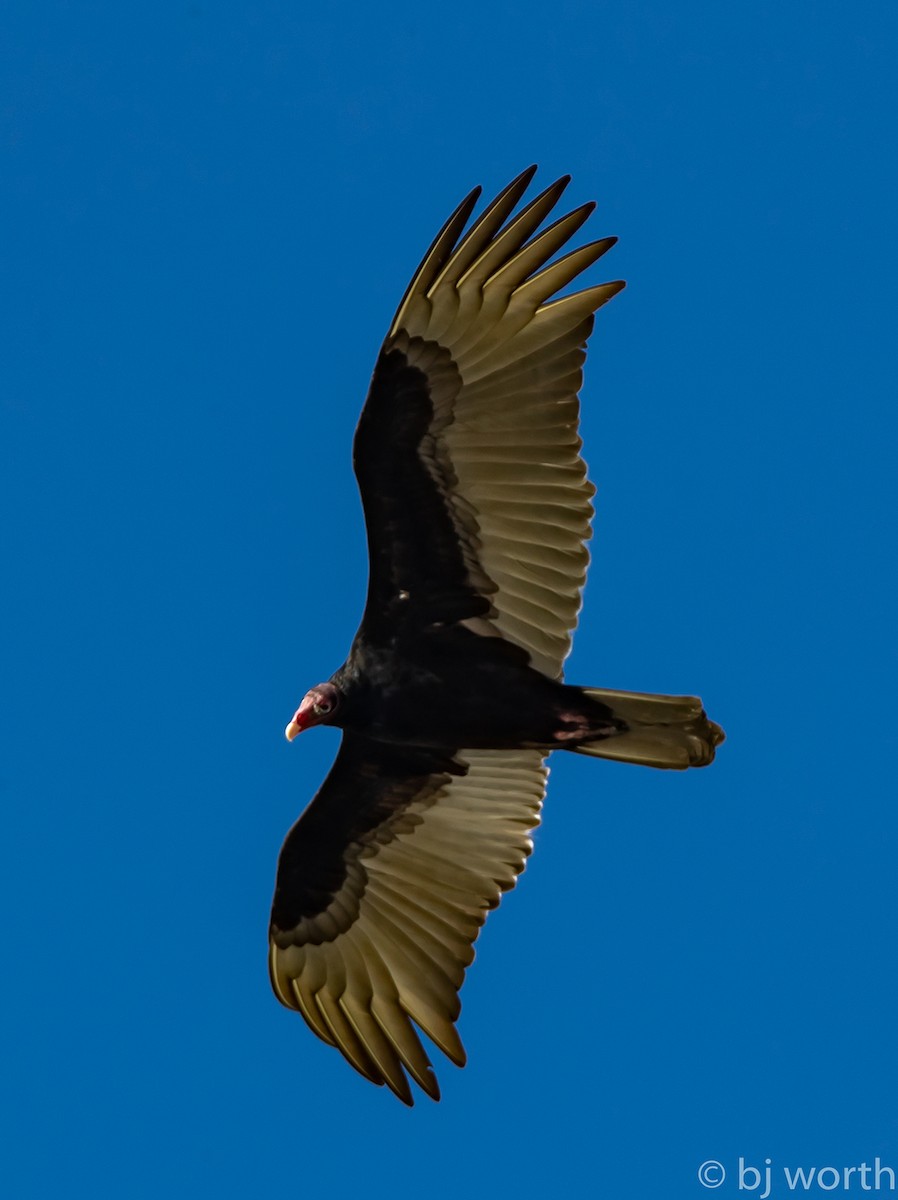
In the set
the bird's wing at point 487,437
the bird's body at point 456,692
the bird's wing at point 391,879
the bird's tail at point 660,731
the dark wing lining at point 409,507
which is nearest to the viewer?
the bird's wing at point 487,437

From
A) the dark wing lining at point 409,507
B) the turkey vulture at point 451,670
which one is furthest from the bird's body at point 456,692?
the dark wing lining at point 409,507

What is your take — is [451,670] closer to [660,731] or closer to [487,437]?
[660,731]

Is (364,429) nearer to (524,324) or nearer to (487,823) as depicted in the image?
(524,324)

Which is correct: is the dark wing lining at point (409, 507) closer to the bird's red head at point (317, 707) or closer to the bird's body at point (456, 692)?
the bird's body at point (456, 692)

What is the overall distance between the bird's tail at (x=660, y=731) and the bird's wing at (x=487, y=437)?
379mm

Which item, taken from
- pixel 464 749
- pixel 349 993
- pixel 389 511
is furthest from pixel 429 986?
pixel 389 511

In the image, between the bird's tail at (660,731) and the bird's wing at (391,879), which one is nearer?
the bird's tail at (660,731)

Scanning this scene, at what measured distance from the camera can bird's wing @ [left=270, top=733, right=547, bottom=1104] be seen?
8.80 metres

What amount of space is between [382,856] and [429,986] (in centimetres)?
70

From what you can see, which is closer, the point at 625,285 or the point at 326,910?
the point at 625,285

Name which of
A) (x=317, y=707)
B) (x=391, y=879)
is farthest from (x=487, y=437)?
(x=391, y=879)

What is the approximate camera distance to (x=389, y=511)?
8094 millimetres

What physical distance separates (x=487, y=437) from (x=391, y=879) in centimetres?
230

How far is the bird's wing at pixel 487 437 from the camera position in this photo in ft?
25.5
